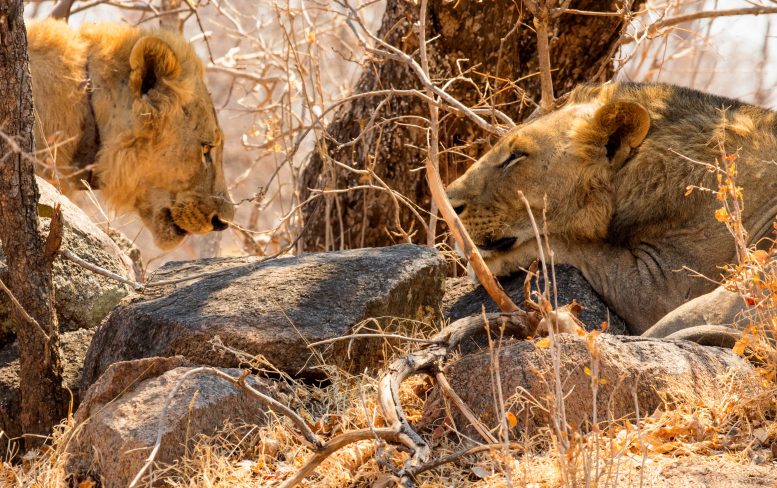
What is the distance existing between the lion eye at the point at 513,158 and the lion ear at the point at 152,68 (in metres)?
2.50

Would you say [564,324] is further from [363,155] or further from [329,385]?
[363,155]

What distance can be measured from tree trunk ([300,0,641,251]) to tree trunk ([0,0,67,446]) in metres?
2.28

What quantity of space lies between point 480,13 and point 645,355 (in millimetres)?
3119

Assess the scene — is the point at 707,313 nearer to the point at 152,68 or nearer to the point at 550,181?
the point at 550,181

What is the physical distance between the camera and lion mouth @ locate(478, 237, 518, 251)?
15.1ft

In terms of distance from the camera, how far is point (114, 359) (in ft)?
13.6

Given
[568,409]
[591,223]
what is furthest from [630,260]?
[568,409]

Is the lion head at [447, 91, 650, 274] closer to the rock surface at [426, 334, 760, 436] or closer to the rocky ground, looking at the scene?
the rocky ground

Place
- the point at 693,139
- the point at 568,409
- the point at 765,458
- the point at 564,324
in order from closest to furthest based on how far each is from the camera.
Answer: the point at 765,458, the point at 568,409, the point at 564,324, the point at 693,139

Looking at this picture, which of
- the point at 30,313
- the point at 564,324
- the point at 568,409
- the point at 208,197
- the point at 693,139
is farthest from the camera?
the point at 208,197

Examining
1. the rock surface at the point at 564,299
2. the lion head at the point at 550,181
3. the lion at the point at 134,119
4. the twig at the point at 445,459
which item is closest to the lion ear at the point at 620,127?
the lion head at the point at 550,181

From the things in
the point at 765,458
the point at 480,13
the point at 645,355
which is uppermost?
the point at 480,13

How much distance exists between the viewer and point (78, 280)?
186 inches

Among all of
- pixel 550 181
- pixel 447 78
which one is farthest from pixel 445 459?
pixel 447 78
